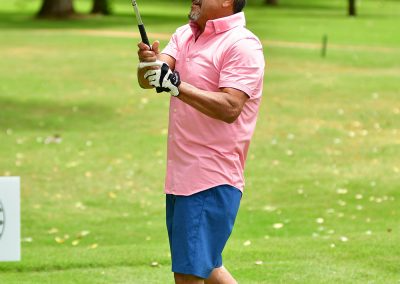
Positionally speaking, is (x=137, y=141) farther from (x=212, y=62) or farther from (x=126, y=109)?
(x=212, y=62)

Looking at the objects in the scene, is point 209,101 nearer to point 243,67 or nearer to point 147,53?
point 243,67

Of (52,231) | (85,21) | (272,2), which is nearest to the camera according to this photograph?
(52,231)

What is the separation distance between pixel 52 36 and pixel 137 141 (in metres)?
18.1

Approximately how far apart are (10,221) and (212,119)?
193 cm

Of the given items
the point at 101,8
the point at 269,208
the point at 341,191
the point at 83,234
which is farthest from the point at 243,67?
the point at 101,8

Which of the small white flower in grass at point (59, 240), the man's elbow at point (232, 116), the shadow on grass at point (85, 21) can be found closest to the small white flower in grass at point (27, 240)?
the small white flower in grass at point (59, 240)

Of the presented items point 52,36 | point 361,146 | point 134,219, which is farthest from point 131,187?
point 52,36

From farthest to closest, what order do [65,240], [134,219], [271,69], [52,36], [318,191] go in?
1. [52,36]
2. [271,69]
3. [318,191]
4. [134,219]
5. [65,240]

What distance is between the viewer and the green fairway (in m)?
8.47

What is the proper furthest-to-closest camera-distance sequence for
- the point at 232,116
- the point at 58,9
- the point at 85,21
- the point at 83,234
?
the point at 58,9, the point at 85,21, the point at 83,234, the point at 232,116

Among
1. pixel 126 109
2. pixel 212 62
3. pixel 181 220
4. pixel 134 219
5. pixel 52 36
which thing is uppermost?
pixel 212 62

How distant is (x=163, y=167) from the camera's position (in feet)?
49.1

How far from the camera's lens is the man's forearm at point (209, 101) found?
5.03 meters

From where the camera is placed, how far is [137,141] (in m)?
16.9
